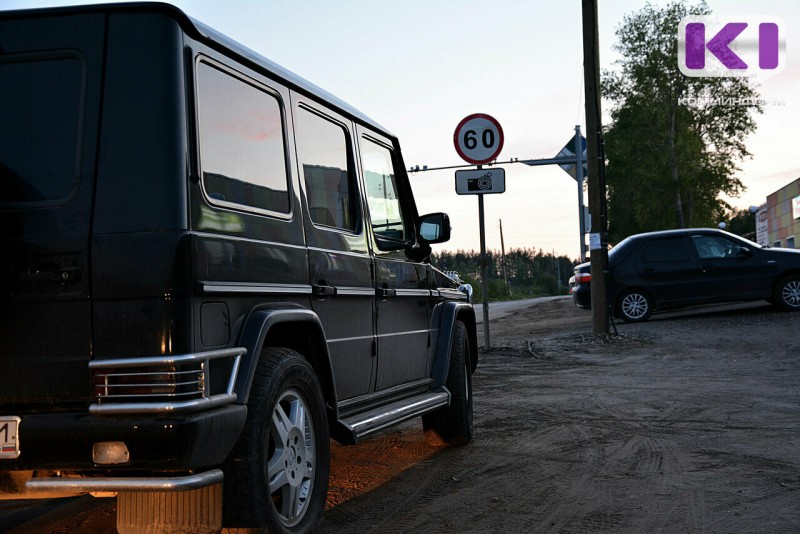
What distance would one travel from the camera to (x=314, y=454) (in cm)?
403

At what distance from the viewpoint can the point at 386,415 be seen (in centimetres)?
499

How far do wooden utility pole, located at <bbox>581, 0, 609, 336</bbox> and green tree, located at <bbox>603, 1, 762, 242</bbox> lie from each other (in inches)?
1318

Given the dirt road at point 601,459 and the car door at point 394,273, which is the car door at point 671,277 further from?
the car door at point 394,273

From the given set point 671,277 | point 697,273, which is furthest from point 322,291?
point 697,273

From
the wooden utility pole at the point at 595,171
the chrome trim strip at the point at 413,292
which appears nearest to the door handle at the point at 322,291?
the chrome trim strip at the point at 413,292

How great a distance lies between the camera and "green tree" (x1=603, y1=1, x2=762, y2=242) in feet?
152

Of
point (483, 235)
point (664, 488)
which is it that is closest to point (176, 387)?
point (664, 488)

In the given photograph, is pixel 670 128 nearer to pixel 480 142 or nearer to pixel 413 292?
pixel 480 142

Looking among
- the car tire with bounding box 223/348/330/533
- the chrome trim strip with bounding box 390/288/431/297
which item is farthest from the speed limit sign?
the car tire with bounding box 223/348/330/533

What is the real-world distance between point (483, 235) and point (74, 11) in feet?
29.7

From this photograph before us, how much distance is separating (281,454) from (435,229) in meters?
2.78

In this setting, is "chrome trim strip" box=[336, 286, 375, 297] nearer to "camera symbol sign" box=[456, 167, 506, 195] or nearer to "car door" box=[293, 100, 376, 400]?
"car door" box=[293, 100, 376, 400]

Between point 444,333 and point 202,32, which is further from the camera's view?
point 444,333

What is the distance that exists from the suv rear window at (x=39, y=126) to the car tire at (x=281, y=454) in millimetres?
1008
